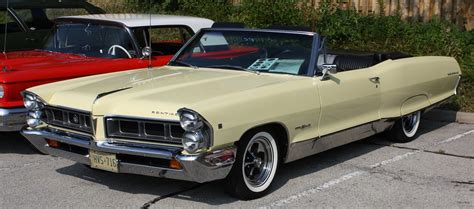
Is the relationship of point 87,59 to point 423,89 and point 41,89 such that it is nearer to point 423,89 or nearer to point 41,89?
point 41,89

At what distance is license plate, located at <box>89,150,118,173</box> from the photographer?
15.2ft

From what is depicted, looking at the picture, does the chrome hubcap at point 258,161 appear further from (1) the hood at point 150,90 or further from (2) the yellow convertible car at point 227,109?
(1) the hood at point 150,90

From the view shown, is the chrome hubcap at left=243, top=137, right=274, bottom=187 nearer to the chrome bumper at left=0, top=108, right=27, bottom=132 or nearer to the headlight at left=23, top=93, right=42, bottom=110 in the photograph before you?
the headlight at left=23, top=93, right=42, bottom=110

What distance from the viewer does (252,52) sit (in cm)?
583

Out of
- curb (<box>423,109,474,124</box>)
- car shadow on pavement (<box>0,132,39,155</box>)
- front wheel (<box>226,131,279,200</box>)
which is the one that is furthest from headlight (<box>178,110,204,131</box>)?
curb (<box>423,109,474,124</box>)

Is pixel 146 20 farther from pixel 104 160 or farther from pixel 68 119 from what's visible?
pixel 104 160

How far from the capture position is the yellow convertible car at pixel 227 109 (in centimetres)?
446

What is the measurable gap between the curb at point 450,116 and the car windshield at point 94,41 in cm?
404

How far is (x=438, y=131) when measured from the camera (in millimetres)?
7707

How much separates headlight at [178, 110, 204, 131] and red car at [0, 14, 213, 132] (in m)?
2.41

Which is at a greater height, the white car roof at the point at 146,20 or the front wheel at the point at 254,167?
the white car roof at the point at 146,20

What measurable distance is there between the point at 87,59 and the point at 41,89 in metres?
1.80

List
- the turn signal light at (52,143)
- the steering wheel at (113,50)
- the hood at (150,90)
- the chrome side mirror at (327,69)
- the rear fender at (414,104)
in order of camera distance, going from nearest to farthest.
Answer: the hood at (150,90), the turn signal light at (52,143), the chrome side mirror at (327,69), the rear fender at (414,104), the steering wheel at (113,50)

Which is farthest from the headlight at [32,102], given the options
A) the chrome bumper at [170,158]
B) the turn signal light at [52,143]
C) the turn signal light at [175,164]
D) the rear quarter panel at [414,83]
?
the rear quarter panel at [414,83]
